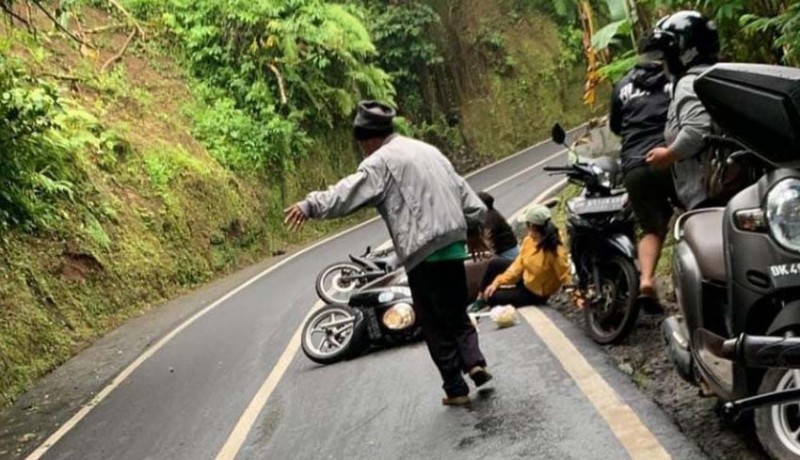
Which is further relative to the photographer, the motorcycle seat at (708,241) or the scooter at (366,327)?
the scooter at (366,327)

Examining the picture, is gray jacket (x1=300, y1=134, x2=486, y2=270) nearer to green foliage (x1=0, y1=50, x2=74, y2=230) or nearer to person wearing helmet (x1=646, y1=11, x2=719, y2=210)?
person wearing helmet (x1=646, y1=11, x2=719, y2=210)

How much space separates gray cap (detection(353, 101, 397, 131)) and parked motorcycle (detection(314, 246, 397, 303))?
5.01 m

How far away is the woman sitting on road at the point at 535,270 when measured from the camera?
8.07 meters

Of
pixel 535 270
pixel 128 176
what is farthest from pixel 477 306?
pixel 128 176

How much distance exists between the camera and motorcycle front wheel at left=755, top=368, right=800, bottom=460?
3.27 metres

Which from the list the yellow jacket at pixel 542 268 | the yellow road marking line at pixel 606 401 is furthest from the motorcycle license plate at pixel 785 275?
the yellow jacket at pixel 542 268

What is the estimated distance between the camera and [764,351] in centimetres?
288

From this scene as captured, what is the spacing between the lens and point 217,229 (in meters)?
18.5

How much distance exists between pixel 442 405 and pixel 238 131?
1659 centimetres

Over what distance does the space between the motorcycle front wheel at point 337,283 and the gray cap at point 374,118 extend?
5402 mm

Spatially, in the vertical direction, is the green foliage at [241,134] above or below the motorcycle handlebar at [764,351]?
above

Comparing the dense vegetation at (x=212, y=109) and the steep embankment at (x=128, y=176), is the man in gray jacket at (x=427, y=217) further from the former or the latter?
the steep embankment at (x=128, y=176)

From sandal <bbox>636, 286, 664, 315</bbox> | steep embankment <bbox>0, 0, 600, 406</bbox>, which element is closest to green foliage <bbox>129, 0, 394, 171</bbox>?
steep embankment <bbox>0, 0, 600, 406</bbox>

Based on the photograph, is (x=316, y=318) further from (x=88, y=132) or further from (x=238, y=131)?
(x=238, y=131)
